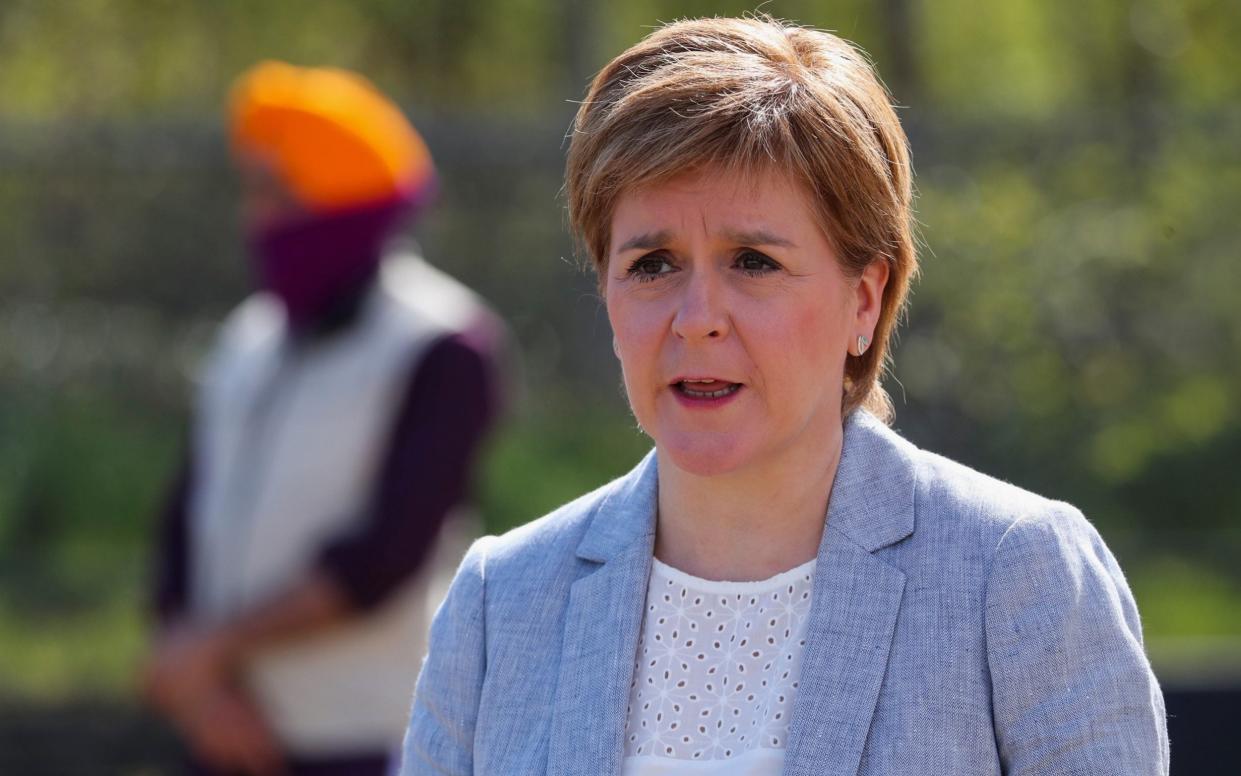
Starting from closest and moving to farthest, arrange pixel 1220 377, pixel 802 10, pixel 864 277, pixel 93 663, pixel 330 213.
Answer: pixel 864 277 → pixel 330 213 → pixel 93 663 → pixel 1220 377 → pixel 802 10

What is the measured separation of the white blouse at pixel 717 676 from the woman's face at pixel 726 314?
0.54ft

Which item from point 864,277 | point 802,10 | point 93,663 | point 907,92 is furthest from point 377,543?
point 802,10

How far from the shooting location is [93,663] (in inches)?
281

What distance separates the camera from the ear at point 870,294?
2061 millimetres

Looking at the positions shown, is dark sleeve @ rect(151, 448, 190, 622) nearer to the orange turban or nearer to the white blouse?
the orange turban

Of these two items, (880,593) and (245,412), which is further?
(245,412)

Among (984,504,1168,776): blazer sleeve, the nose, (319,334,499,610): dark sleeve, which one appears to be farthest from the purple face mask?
(984,504,1168,776): blazer sleeve

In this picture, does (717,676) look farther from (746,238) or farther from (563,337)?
(563,337)

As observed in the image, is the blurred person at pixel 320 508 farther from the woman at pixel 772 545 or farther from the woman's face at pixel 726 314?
the woman's face at pixel 726 314

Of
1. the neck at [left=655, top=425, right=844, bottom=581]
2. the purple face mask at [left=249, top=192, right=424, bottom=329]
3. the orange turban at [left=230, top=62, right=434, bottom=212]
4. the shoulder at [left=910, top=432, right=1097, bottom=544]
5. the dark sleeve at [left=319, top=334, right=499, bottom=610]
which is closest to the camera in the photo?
the shoulder at [left=910, top=432, right=1097, bottom=544]

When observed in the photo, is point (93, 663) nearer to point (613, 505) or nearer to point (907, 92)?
point (613, 505)

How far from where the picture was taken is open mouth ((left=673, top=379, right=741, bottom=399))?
1.96 metres

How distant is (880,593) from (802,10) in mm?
12943

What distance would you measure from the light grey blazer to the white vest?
63.1 inches
